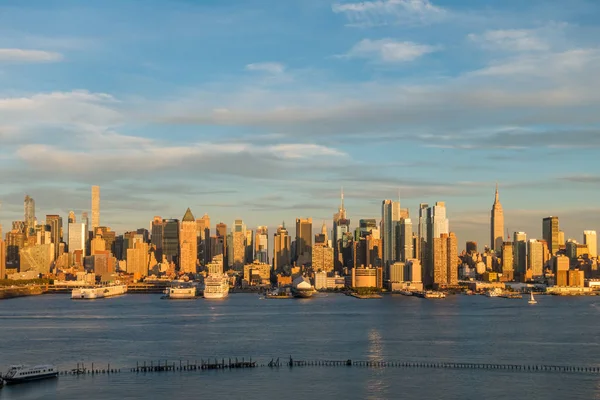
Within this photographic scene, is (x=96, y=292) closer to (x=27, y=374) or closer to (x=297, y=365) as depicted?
(x=297, y=365)

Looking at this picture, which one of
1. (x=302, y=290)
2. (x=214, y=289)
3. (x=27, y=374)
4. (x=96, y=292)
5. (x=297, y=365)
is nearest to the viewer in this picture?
(x=27, y=374)

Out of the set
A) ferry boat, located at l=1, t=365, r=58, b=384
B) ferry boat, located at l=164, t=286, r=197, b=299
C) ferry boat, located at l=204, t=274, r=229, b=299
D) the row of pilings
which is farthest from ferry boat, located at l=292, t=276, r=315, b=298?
ferry boat, located at l=1, t=365, r=58, b=384

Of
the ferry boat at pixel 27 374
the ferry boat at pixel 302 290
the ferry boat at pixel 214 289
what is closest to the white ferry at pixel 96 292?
the ferry boat at pixel 214 289

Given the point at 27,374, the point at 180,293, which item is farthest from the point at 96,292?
the point at 27,374

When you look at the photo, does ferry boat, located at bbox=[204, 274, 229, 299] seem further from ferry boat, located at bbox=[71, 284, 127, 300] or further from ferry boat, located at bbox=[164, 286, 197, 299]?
ferry boat, located at bbox=[71, 284, 127, 300]

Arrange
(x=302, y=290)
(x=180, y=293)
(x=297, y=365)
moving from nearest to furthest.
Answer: (x=297, y=365)
(x=180, y=293)
(x=302, y=290)

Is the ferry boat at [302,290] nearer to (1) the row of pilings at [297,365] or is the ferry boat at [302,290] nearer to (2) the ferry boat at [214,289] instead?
(2) the ferry boat at [214,289]

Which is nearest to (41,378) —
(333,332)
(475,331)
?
(333,332)
